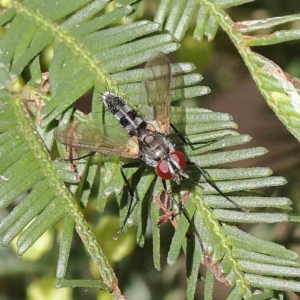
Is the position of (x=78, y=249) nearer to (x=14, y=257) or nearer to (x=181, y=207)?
(x=14, y=257)

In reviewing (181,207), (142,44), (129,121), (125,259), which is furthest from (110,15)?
(125,259)

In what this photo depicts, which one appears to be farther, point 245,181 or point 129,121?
point 129,121

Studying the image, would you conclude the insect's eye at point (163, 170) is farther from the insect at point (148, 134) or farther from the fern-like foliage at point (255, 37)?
the fern-like foliage at point (255, 37)

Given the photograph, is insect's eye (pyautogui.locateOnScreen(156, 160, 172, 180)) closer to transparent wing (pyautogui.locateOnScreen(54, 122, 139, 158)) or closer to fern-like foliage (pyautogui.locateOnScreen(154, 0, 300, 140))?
transparent wing (pyautogui.locateOnScreen(54, 122, 139, 158))

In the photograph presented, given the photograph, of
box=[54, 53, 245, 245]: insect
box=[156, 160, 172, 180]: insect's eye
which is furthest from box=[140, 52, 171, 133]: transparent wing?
box=[156, 160, 172, 180]: insect's eye

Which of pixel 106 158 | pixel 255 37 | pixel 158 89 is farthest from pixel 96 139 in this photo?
pixel 255 37
